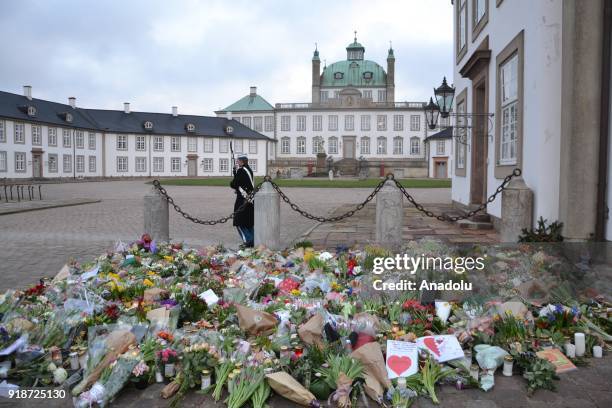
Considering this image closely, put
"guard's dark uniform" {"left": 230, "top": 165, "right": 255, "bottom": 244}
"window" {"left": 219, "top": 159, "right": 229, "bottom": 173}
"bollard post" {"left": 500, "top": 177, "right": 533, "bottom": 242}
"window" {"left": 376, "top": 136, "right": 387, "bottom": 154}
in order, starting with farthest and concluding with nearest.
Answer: "window" {"left": 376, "top": 136, "right": 387, "bottom": 154} → "window" {"left": 219, "top": 159, "right": 229, "bottom": 173} → "guard's dark uniform" {"left": 230, "top": 165, "right": 255, "bottom": 244} → "bollard post" {"left": 500, "top": 177, "right": 533, "bottom": 242}

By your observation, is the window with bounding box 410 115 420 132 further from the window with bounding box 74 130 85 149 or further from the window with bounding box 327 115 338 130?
the window with bounding box 74 130 85 149

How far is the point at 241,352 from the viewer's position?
3637 mm

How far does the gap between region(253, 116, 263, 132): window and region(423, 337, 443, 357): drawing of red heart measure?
76.4 m

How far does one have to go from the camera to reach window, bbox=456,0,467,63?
1427 cm

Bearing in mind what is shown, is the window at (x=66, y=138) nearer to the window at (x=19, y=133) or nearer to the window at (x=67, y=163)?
the window at (x=67, y=163)

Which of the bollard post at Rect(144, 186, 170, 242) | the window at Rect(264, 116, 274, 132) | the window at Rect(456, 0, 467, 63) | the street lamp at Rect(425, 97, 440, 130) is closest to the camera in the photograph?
the bollard post at Rect(144, 186, 170, 242)

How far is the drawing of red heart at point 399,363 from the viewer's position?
343cm

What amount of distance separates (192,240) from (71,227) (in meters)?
3.88

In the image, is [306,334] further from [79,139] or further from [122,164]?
[122,164]

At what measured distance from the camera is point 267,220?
26.5 feet

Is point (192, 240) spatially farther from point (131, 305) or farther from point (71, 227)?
point (131, 305)

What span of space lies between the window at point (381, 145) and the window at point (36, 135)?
140 ft

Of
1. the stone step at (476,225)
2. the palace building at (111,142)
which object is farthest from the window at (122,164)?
the stone step at (476,225)

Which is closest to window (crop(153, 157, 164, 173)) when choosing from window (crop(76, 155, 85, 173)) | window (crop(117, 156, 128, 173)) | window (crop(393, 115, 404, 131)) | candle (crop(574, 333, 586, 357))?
window (crop(117, 156, 128, 173))
